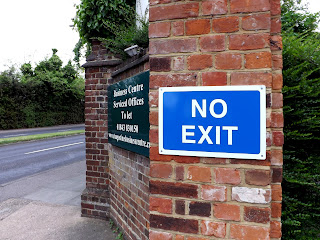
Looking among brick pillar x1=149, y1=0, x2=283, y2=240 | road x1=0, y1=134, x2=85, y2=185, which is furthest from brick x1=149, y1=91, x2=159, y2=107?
road x1=0, y1=134, x2=85, y2=185

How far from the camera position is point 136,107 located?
2.60 metres

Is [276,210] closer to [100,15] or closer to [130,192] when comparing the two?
[130,192]

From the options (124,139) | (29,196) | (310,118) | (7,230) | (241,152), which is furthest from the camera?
(29,196)

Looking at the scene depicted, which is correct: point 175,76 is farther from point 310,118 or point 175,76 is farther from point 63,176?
point 63,176

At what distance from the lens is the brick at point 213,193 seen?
A: 4.60 ft

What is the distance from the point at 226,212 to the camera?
4.58 feet

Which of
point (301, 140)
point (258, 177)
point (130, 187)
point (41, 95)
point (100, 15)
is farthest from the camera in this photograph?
point (41, 95)

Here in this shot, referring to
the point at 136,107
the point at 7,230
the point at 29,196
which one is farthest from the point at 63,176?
the point at 136,107

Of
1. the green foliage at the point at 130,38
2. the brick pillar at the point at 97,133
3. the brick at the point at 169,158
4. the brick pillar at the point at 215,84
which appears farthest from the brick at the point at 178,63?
the brick pillar at the point at 97,133

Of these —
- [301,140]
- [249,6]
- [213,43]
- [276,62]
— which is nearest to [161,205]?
[213,43]

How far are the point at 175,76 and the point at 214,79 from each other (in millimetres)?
220

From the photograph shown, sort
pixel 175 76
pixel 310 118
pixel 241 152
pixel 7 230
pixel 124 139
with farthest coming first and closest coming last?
pixel 7 230 → pixel 124 139 → pixel 310 118 → pixel 175 76 → pixel 241 152

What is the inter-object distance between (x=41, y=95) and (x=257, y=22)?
25.4 m

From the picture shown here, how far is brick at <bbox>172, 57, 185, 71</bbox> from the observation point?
147cm
